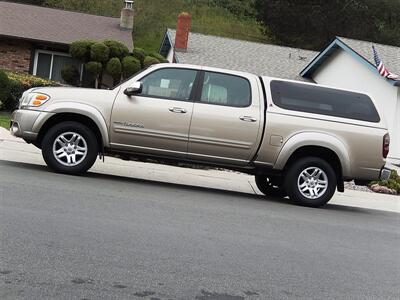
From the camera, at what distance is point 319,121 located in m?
9.71

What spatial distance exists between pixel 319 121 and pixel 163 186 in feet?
9.28

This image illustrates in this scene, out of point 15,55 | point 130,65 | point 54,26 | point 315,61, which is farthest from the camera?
point 54,26

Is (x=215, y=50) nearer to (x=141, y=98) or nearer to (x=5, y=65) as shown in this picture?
(x=5, y=65)

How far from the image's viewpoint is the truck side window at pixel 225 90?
9.66 m

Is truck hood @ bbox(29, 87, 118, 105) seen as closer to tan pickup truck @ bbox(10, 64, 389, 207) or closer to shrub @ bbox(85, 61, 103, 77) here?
tan pickup truck @ bbox(10, 64, 389, 207)

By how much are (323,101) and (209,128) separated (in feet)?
6.69

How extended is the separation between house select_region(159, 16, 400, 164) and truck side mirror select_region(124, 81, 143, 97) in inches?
510

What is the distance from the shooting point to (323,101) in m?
10.0

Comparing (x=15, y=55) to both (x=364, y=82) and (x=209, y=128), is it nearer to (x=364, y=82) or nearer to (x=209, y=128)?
(x=364, y=82)

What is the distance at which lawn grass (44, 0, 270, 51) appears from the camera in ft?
143

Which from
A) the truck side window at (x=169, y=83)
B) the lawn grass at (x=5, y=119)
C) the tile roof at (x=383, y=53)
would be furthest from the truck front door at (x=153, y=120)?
the tile roof at (x=383, y=53)

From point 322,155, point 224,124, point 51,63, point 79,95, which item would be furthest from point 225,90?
point 51,63

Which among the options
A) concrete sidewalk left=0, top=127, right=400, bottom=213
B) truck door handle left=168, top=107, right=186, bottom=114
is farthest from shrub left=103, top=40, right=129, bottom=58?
truck door handle left=168, top=107, right=186, bottom=114

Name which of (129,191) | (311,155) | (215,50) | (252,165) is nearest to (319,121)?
(311,155)
